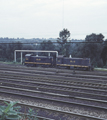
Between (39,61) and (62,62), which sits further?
(39,61)

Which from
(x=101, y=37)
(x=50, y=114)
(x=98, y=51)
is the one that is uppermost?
(x=101, y=37)

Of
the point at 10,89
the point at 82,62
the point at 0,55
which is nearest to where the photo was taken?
the point at 10,89

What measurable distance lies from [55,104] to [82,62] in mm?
16355

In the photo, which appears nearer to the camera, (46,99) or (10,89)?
(46,99)

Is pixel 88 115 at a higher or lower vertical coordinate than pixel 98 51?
lower

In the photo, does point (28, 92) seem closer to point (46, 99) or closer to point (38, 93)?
point (38, 93)

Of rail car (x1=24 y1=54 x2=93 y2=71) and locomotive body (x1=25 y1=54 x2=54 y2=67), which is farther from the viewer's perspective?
locomotive body (x1=25 y1=54 x2=54 y2=67)

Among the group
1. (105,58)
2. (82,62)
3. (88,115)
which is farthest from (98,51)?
(88,115)

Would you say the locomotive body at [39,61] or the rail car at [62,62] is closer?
the rail car at [62,62]

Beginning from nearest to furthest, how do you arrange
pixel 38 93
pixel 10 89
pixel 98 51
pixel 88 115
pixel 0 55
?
pixel 88 115 → pixel 38 93 → pixel 10 89 → pixel 98 51 → pixel 0 55

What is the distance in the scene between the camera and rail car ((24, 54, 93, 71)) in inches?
923

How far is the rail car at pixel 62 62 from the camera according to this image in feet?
76.9

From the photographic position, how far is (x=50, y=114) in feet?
23.1

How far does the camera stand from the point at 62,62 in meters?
25.2
